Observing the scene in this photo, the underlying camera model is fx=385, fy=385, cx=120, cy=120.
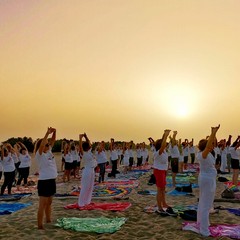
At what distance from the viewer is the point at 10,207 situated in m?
12.7

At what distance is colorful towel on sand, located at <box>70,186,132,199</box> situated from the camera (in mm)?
14484

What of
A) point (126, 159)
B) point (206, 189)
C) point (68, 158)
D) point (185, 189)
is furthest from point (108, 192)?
point (126, 159)

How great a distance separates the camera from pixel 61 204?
41.8 ft

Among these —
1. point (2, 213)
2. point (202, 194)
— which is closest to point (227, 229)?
point (202, 194)

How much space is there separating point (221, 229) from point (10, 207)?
7.08 metres

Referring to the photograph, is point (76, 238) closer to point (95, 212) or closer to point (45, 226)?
point (45, 226)

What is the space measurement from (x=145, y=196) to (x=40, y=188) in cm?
646

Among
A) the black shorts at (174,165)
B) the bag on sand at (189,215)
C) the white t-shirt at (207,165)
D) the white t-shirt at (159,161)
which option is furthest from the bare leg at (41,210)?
the black shorts at (174,165)

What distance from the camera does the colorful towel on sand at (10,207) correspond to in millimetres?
11656

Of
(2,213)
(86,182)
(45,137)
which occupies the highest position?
(45,137)

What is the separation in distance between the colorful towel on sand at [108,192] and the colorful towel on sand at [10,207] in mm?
2447

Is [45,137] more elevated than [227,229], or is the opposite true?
[45,137]

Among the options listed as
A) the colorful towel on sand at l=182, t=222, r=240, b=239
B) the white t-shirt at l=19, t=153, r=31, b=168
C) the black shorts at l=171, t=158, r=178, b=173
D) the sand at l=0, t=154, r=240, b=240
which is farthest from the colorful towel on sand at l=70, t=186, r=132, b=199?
the colorful towel on sand at l=182, t=222, r=240, b=239

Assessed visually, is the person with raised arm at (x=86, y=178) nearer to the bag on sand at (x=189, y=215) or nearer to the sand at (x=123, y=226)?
the sand at (x=123, y=226)
